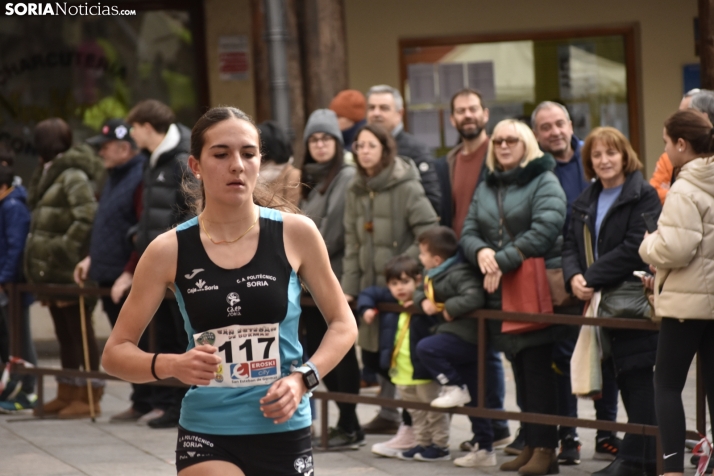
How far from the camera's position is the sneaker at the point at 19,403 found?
8.93 meters

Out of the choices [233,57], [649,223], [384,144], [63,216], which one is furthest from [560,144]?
[233,57]

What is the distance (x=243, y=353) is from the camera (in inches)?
140

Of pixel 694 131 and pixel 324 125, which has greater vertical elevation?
pixel 324 125

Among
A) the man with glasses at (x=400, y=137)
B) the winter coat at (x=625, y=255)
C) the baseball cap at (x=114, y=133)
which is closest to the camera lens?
the winter coat at (x=625, y=255)

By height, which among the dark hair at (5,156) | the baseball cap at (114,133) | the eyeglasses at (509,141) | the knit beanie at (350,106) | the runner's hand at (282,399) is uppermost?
the knit beanie at (350,106)

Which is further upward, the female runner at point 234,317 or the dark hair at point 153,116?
the dark hair at point 153,116

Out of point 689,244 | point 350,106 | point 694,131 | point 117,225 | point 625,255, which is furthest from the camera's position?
point 350,106

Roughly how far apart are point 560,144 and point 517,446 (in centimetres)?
182

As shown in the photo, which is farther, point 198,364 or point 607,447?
point 607,447

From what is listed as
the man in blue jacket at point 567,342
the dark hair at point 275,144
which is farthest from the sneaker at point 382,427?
the dark hair at point 275,144

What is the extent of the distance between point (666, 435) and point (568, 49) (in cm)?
687

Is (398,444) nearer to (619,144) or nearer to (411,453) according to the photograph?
(411,453)

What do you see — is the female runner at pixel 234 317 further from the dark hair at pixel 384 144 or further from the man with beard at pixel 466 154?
the man with beard at pixel 466 154

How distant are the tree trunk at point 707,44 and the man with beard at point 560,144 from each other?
1.24 meters
